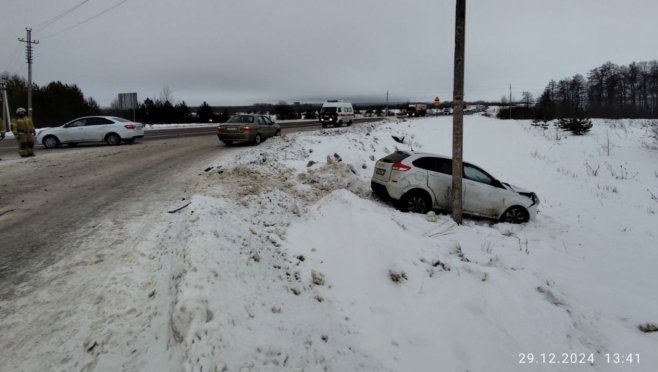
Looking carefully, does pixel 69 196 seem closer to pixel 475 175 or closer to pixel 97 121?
pixel 475 175

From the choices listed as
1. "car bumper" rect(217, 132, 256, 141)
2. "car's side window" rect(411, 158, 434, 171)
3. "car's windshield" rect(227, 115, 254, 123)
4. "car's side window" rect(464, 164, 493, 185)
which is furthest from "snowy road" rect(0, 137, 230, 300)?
"car's side window" rect(464, 164, 493, 185)

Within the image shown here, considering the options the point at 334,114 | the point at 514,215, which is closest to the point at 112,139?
the point at 514,215

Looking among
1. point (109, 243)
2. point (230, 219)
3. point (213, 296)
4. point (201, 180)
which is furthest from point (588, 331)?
point (201, 180)

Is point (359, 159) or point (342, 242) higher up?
point (359, 159)

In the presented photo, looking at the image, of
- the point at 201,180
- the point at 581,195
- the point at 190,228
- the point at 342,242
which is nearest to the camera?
the point at 190,228

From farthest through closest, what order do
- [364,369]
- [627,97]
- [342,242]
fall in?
[627,97] < [342,242] < [364,369]

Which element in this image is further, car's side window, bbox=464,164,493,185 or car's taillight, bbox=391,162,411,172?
car's side window, bbox=464,164,493,185

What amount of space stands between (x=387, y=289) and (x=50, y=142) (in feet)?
64.8

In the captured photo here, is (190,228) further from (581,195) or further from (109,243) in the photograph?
(581,195)

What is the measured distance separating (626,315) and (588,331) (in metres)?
0.87

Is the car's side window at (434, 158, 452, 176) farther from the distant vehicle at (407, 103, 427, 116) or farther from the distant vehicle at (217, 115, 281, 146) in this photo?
the distant vehicle at (407, 103, 427, 116)

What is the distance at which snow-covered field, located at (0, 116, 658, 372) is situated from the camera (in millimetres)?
3361

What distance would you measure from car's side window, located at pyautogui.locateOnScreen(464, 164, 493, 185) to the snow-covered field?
1.33 m

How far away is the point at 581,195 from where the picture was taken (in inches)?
550
